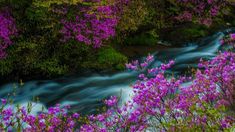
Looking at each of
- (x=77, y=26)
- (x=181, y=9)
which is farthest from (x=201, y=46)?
(x=77, y=26)

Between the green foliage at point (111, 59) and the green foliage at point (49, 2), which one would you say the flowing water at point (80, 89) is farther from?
the green foliage at point (49, 2)

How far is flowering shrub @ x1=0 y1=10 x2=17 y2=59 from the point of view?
11.9 meters

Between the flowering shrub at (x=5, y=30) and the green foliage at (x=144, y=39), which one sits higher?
the flowering shrub at (x=5, y=30)

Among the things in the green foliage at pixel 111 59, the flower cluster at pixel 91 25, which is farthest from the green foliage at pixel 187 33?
the flower cluster at pixel 91 25

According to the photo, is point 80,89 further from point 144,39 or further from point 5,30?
point 144,39

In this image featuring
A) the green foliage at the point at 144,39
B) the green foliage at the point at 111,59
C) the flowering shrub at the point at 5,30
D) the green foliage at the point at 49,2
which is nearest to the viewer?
the green foliage at the point at 49,2

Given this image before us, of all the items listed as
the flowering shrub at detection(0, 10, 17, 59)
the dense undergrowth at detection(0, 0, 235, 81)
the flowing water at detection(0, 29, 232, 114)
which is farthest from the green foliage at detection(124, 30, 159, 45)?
the flowering shrub at detection(0, 10, 17, 59)

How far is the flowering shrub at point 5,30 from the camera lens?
11922 millimetres

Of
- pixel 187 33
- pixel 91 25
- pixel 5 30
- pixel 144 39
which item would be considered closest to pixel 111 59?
pixel 91 25

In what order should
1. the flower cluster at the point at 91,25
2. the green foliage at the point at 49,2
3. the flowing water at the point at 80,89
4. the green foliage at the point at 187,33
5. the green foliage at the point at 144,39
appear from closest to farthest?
the flowing water at the point at 80,89
the green foliage at the point at 49,2
the flower cluster at the point at 91,25
the green foliage at the point at 144,39
the green foliage at the point at 187,33

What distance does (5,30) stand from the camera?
39.3 ft

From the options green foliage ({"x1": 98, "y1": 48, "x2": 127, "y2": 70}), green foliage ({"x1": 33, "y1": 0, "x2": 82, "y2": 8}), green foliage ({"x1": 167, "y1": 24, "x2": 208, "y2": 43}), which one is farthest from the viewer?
green foliage ({"x1": 167, "y1": 24, "x2": 208, "y2": 43})

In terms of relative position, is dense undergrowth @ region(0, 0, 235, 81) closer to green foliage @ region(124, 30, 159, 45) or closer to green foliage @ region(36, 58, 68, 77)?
green foliage @ region(36, 58, 68, 77)

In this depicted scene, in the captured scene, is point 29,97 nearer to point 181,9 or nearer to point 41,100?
point 41,100
